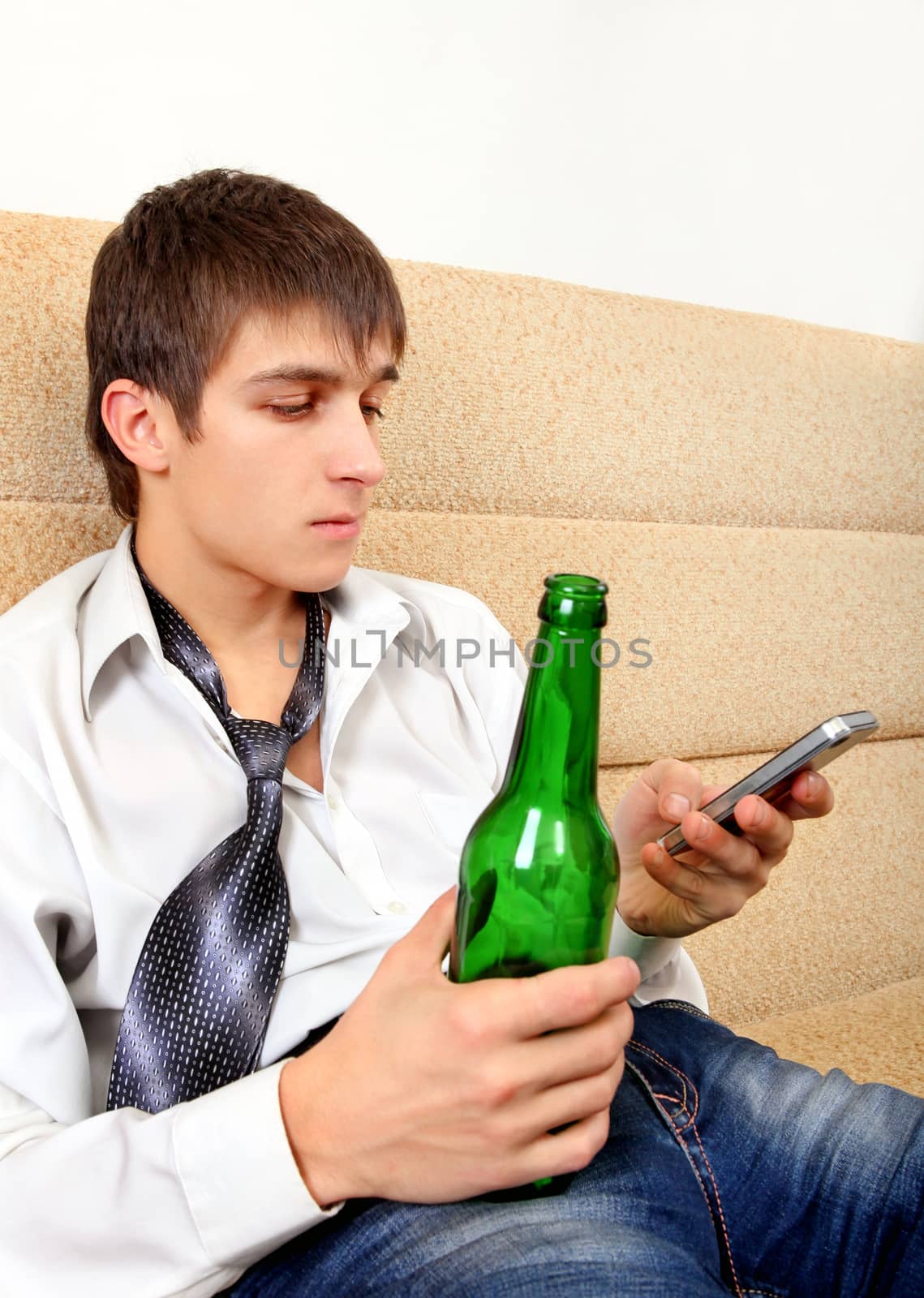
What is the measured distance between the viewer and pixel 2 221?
1111 millimetres

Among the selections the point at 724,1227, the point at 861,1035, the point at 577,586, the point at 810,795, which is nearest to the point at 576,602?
the point at 577,586

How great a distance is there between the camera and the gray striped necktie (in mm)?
783

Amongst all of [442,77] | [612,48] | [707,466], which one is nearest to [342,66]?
[442,77]

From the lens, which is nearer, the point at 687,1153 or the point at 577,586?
the point at 577,586

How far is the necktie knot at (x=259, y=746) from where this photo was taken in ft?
2.88

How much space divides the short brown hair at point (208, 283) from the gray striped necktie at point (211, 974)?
0.39 meters

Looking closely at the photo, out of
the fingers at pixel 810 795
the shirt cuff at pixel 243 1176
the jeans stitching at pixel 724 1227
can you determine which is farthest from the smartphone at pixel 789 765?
the shirt cuff at pixel 243 1176

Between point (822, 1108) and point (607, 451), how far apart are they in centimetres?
90

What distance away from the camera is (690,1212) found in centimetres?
74

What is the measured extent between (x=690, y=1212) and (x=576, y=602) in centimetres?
46

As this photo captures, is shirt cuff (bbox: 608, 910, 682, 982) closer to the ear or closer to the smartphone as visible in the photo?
the smartphone

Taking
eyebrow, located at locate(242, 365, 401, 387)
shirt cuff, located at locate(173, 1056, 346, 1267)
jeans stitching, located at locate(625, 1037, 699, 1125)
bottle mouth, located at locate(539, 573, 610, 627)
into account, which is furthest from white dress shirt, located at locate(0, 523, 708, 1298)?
bottle mouth, located at locate(539, 573, 610, 627)

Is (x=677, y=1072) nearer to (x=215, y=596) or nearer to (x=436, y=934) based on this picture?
(x=436, y=934)

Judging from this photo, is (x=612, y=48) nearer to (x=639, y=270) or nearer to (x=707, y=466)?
(x=639, y=270)
